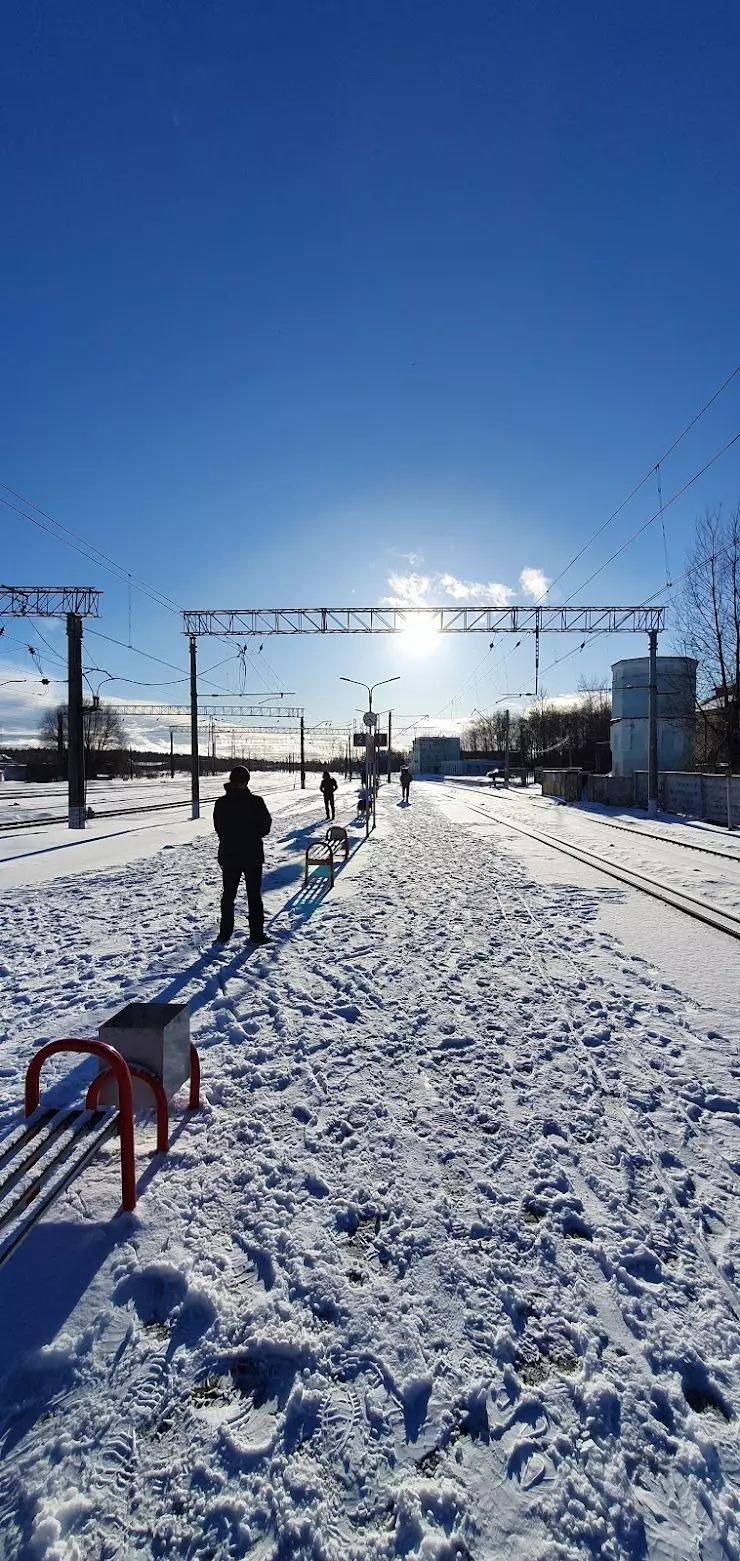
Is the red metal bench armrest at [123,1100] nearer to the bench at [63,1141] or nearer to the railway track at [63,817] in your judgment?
the bench at [63,1141]

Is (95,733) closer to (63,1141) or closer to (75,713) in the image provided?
(75,713)

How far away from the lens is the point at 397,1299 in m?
2.38

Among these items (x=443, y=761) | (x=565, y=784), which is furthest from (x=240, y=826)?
(x=443, y=761)

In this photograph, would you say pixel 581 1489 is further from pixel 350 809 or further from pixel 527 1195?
pixel 350 809

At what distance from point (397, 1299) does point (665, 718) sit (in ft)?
113

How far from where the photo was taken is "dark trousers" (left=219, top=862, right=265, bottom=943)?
693 centimetres

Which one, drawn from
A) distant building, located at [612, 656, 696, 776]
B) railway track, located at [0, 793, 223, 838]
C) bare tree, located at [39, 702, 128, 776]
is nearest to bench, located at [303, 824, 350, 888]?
railway track, located at [0, 793, 223, 838]

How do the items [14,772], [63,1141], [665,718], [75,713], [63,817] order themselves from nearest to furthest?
1. [63,1141]
2. [75,713]
3. [63,817]
4. [665,718]
5. [14,772]

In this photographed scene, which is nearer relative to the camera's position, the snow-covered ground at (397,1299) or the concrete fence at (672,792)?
the snow-covered ground at (397,1299)

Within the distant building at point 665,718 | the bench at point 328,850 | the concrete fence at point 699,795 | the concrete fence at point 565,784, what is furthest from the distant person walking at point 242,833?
the distant building at point 665,718

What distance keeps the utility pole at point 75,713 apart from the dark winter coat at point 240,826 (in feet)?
47.9

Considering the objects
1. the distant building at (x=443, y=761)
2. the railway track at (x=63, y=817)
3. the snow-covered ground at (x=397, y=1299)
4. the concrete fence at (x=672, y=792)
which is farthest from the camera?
the distant building at (x=443, y=761)

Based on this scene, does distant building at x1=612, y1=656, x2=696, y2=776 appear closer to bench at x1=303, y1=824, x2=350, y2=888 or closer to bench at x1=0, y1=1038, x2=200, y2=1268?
bench at x1=303, y1=824, x2=350, y2=888

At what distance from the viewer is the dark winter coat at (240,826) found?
6.79 m
